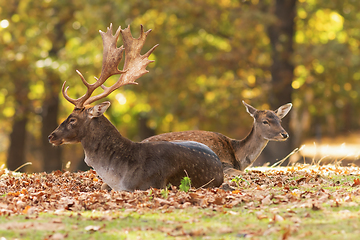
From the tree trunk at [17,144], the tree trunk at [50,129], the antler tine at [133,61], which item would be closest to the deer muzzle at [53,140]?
the antler tine at [133,61]

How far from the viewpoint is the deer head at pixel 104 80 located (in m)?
7.27

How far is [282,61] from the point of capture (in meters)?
17.3

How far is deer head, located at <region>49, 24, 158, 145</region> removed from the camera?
7266mm

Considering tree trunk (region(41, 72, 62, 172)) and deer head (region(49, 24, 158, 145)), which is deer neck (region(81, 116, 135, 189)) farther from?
tree trunk (region(41, 72, 62, 172))

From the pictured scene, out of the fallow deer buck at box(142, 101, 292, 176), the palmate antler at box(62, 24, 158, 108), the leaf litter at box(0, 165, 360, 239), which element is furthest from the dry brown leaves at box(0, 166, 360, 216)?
the fallow deer buck at box(142, 101, 292, 176)

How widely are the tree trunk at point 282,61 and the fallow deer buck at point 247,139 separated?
641 cm

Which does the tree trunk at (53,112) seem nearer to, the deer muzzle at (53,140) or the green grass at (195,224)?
the deer muzzle at (53,140)

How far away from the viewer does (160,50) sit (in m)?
17.6

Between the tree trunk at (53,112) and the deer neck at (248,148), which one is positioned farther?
the tree trunk at (53,112)

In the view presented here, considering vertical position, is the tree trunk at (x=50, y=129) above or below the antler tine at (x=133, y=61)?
below

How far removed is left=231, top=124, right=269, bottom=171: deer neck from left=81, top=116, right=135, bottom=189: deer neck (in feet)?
11.1

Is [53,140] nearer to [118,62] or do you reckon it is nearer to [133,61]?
[118,62]

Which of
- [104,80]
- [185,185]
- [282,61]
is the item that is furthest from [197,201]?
[282,61]

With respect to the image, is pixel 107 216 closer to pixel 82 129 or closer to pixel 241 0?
pixel 82 129
